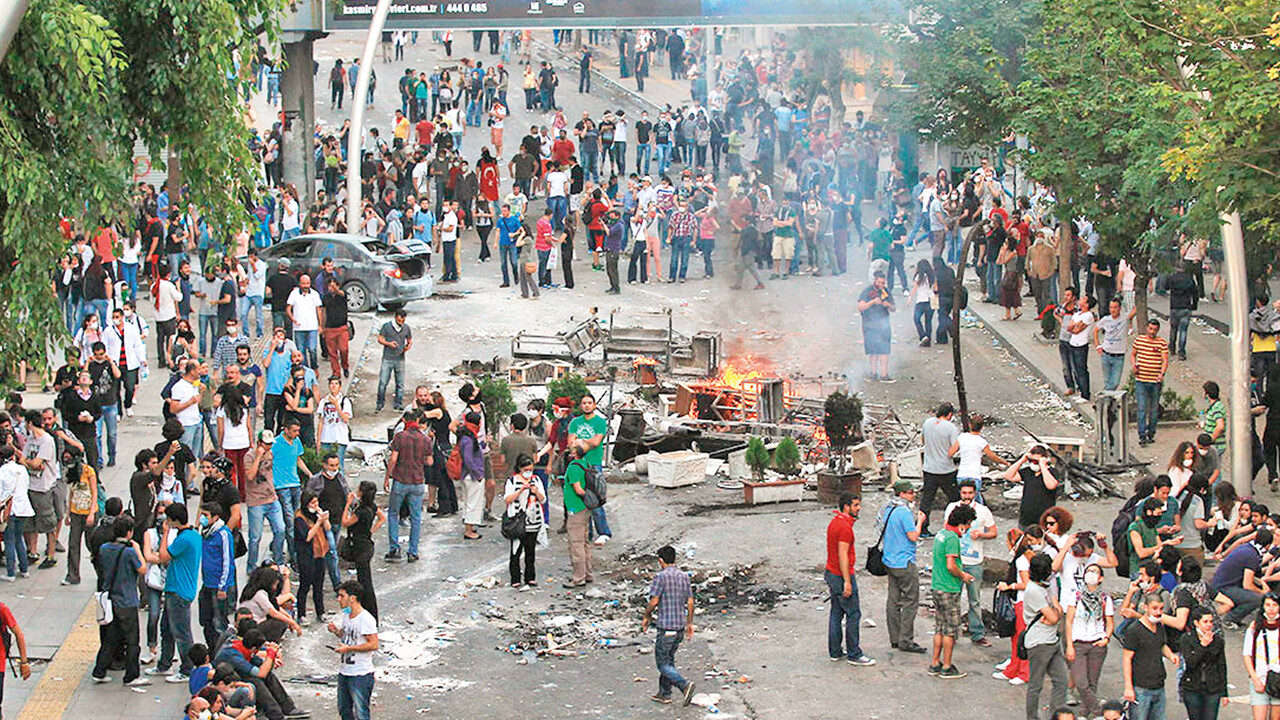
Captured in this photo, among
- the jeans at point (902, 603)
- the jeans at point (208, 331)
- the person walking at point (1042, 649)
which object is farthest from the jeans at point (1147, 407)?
the jeans at point (208, 331)

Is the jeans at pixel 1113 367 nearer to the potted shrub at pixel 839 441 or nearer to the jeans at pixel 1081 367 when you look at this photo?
the jeans at pixel 1081 367

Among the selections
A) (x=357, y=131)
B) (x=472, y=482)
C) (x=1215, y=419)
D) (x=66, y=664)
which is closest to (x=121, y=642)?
(x=66, y=664)

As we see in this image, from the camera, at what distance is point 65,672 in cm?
1447

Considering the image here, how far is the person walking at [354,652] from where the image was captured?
12.8 m

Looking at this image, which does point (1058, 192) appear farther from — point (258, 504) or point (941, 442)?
point (258, 504)

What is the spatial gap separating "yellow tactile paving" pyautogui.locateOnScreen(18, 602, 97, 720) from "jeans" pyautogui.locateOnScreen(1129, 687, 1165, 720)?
7.31 metres

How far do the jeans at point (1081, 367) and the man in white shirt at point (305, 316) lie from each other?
30.8ft

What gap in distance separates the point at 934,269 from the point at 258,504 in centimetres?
1356

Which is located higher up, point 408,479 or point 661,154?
point 661,154

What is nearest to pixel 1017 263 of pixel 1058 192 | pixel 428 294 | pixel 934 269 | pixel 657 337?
pixel 934 269

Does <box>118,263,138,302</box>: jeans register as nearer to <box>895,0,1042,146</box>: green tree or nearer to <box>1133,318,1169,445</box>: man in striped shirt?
<box>895,0,1042,146</box>: green tree

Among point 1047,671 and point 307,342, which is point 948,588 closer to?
point 1047,671

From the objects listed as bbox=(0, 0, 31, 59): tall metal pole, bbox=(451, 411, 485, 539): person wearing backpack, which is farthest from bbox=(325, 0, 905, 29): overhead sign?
bbox=(0, 0, 31, 59): tall metal pole

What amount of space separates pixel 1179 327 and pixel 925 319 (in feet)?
11.7
